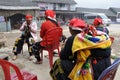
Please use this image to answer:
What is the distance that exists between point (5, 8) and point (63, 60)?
1779cm

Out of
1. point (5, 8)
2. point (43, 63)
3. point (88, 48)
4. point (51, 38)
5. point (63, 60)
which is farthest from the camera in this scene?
point (5, 8)

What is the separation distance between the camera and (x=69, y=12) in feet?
102

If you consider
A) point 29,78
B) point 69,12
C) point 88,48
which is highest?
point 88,48

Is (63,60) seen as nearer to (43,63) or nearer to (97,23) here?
(43,63)

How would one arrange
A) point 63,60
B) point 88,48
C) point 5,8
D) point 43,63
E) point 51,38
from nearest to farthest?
1. point 88,48
2. point 63,60
3. point 51,38
4. point 43,63
5. point 5,8

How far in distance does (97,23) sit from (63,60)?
10.2 ft

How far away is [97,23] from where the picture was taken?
5.68 m

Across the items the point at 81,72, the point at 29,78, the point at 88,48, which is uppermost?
the point at 88,48

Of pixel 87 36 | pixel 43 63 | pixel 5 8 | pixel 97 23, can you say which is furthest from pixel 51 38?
pixel 5 8

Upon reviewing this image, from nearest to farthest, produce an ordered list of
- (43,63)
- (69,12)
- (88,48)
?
1. (88,48)
2. (43,63)
3. (69,12)

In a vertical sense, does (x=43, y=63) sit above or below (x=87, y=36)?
below

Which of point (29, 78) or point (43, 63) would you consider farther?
point (43, 63)

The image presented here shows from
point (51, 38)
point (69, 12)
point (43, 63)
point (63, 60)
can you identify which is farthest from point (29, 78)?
point (69, 12)

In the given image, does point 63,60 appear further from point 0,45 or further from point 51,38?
point 0,45
